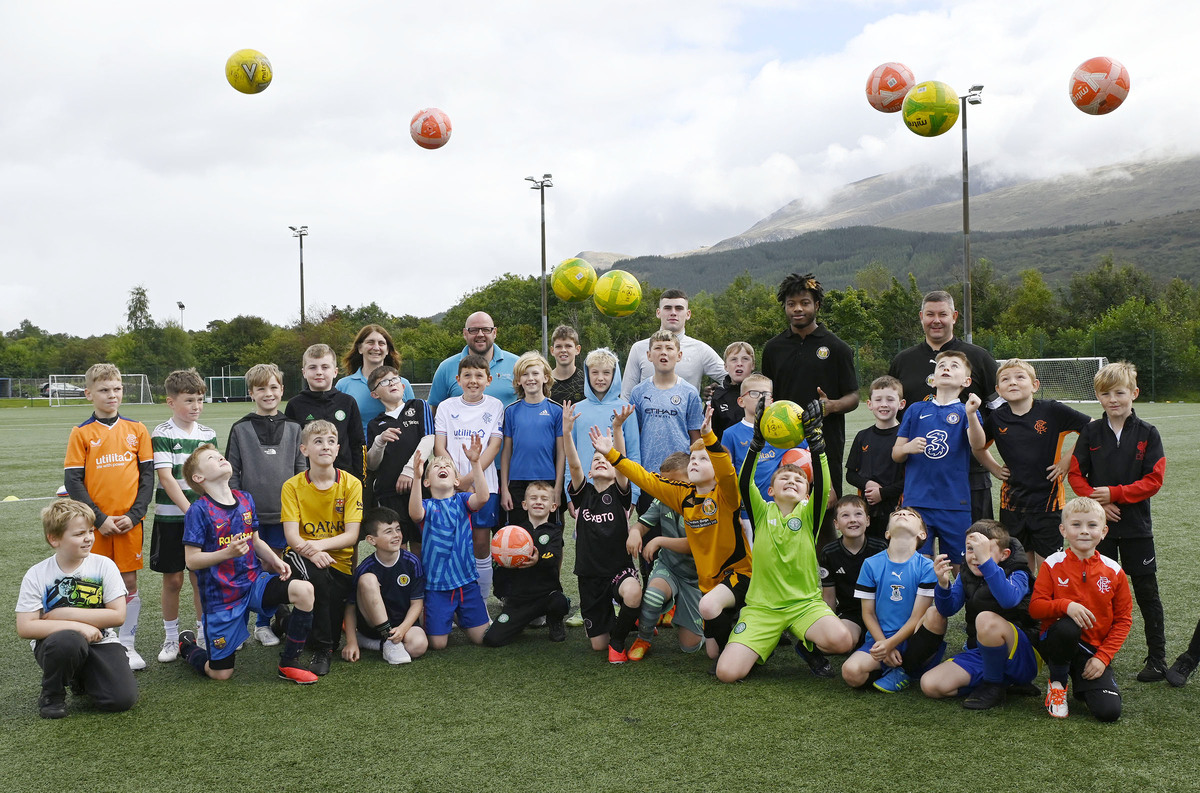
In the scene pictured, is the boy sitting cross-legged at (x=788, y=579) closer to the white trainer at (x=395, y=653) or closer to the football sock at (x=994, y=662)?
the football sock at (x=994, y=662)

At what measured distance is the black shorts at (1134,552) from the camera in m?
4.16

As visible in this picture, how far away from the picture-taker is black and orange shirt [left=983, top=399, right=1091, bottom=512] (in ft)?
14.8

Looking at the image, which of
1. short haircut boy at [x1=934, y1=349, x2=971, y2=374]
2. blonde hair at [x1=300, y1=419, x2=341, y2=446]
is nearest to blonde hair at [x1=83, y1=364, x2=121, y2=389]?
blonde hair at [x1=300, y1=419, x2=341, y2=446]

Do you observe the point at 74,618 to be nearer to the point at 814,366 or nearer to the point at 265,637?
the point at 265,637

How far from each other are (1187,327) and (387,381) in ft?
109

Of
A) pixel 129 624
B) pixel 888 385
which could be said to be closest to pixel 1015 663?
pixel 888 385

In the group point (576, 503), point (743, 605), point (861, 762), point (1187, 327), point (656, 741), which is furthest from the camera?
point (1187, 327)

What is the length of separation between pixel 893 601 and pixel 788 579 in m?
0.53

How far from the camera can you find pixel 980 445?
4.54 metres

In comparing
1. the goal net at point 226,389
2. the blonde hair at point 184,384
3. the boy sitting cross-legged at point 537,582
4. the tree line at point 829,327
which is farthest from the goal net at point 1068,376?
the goal net at point 226,389

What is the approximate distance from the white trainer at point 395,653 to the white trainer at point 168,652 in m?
1.15

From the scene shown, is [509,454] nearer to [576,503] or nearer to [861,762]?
[576,503]

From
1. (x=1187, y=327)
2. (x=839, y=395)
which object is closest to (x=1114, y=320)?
(x=1187, y=327)

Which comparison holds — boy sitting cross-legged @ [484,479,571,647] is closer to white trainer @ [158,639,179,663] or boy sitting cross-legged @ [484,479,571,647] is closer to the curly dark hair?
white trainer @ [158,639,179,663]
